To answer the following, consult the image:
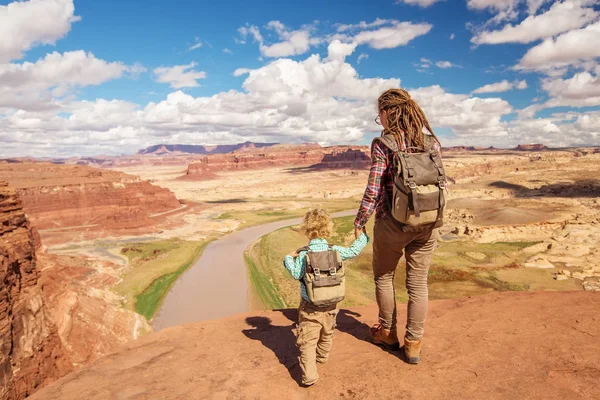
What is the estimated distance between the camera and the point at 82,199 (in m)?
55.3

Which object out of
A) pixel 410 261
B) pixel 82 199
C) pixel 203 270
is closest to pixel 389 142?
pixel 410 261

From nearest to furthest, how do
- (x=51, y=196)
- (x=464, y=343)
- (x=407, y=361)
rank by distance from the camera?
(x=407, y=361)
(x=464, y=343)
(x=51, y=196)

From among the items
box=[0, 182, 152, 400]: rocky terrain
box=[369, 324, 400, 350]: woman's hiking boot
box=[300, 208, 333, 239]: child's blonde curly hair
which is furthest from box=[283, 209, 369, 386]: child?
box=[0, 182, 152, 400]: rocky terrain

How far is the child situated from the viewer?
4574mm

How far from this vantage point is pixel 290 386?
467cm

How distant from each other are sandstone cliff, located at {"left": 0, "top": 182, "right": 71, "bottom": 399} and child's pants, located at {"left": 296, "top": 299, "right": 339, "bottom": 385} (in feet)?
38.2

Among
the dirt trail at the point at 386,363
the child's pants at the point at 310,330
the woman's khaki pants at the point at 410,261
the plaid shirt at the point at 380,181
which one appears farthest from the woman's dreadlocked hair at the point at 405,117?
the dirt trail at the point at 386,363

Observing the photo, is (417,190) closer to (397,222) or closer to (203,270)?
(397,222)

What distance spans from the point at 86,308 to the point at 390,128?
2391cm

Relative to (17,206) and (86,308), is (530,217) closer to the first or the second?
(86,308)

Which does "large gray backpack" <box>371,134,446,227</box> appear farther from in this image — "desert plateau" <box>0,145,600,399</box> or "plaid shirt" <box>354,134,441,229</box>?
"desert plateau" <box>0,145,600,399</box>

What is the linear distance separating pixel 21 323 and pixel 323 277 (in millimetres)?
14743


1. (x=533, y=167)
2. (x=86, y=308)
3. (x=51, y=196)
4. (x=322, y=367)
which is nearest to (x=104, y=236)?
(x=51, y=196)

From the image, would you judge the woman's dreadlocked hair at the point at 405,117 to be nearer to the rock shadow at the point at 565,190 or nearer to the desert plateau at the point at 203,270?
the desert plateau at the point at 203,270
